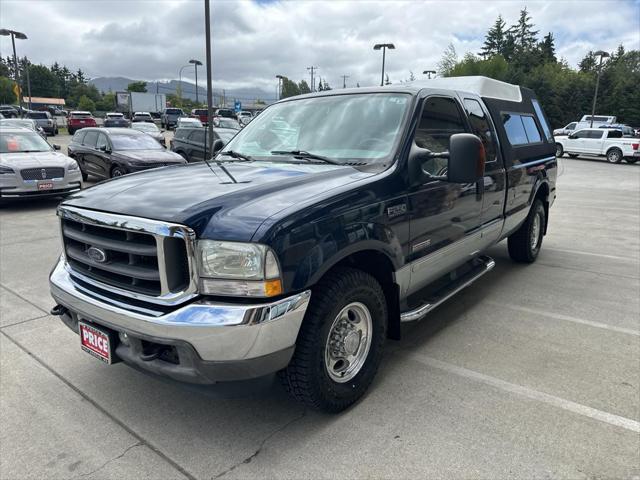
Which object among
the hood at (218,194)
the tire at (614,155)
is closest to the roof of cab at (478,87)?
the hood at (218,194)

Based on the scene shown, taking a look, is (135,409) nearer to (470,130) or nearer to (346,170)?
(346,170)

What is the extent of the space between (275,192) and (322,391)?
114cm

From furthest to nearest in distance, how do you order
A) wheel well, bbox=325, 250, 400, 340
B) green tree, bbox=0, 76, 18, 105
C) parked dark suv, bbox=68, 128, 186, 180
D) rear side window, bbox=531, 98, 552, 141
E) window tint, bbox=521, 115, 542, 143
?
1. green tree, bbox=0, 76, 18, 105
2. parked dark suv, bbox=68, 128, 186, 180
3. rear side window, bbox=531, 98, 552, 141
4. window tint, bbox=521, 115, 542, 143
5. wheel well, bbox=325, 250, 400, 340

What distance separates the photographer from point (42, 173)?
969cm

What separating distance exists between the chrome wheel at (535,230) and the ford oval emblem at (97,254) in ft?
16.9

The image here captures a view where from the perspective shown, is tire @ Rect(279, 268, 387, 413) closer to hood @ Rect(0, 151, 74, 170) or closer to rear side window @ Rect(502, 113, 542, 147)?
rear side window @ Rect(502, 113, 542, 147)

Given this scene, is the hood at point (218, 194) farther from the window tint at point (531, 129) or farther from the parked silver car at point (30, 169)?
the parked silver car at point (30, 169)

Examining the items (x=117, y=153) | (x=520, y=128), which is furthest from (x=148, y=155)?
(x=520, y=128)

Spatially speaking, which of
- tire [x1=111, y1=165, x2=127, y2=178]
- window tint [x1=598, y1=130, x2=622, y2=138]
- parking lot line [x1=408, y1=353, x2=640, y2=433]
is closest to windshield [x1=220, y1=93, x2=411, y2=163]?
parking lot line [x1=408, y1=353, x2=640, y2=433]

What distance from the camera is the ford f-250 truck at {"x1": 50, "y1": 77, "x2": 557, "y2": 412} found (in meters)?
2.29

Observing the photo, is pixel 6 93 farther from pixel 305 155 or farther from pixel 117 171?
pixel 305 155

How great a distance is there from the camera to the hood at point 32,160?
9.58m

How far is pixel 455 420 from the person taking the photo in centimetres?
285

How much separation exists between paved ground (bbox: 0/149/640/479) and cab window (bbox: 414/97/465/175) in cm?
147
